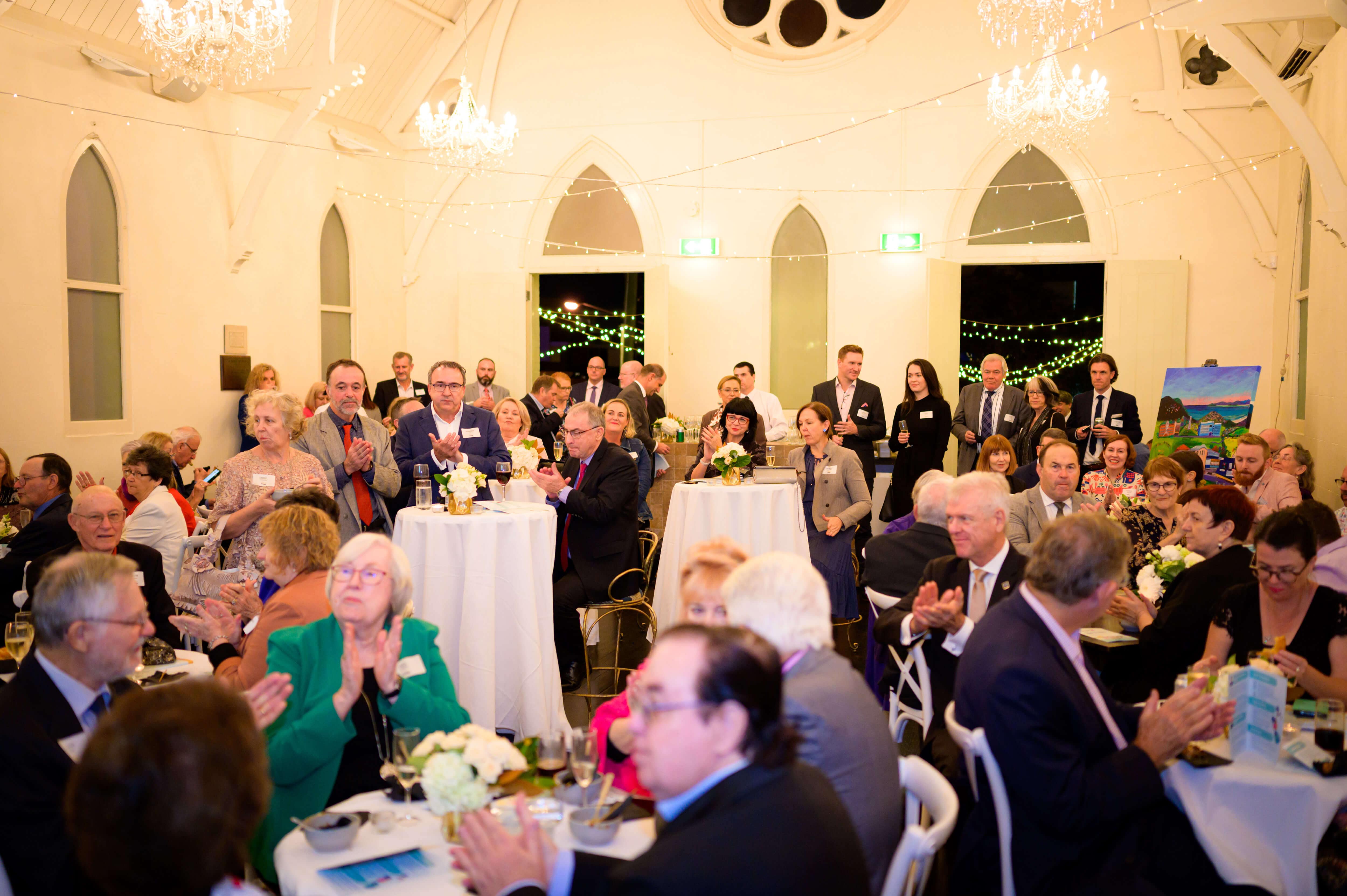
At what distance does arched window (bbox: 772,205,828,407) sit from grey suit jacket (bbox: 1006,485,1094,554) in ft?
19.6

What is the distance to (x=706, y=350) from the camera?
453 inches

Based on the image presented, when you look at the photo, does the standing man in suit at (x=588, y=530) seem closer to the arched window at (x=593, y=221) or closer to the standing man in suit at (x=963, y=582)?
the standing man in suit at (x=963, y=582)

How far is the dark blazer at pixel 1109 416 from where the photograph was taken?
27.1 ft

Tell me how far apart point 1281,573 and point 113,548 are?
4.24m

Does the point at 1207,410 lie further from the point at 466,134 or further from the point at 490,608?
the point at 466,134

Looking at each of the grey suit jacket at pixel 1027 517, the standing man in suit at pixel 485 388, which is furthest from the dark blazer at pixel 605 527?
the standing man in suit at pixel 485 388

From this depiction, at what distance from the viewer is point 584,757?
2.18 m

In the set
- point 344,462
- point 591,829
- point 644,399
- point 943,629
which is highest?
point 644,399

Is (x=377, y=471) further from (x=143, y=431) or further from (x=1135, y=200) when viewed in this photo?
(x=1135, y=200)

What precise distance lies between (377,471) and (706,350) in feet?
20.3

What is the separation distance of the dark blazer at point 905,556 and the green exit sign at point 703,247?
740 cm

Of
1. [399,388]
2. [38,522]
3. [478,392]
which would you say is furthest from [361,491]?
[478,392]

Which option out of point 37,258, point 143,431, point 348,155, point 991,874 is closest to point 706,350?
point 348,155

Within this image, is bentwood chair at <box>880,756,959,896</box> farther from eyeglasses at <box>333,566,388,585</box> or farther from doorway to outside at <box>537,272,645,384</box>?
doorway to outside at <box>537,272,645,384</box>
